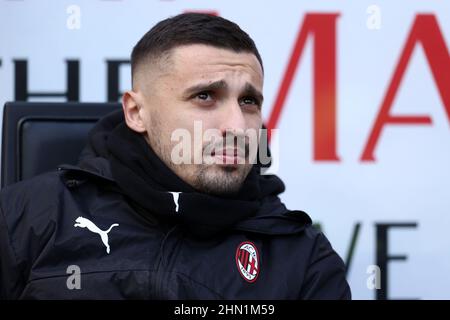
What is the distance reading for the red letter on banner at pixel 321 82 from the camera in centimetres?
210

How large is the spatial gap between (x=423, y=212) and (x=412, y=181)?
0.09m

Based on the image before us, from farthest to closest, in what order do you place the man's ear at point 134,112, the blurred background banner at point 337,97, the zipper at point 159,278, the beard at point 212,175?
1. the blurred background banner at point 337,97
2. the man's ear at point 134,112
3. the beard at point 212,175
4. the zipper at point 159,278

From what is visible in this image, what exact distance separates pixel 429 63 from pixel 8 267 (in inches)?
51.7

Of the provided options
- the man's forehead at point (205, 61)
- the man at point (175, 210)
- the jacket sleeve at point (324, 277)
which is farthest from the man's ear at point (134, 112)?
the jacket sleeve at point (324, 277)

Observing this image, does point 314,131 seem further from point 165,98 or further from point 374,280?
point 165,98

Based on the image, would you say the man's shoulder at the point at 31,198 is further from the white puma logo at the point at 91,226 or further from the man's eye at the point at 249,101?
the man's eye at the point at 249,101

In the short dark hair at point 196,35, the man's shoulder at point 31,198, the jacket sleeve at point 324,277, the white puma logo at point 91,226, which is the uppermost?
the short dark hair at point 196,35

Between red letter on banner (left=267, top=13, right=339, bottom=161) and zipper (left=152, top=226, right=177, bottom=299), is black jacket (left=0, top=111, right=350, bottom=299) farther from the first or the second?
red letter on banner (left=267, top=13, right=339, bottom=161)

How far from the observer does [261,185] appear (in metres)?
1.63

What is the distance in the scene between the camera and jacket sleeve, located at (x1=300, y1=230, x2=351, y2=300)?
4.82 ft

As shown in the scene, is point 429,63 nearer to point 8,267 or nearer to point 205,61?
point 205,61
